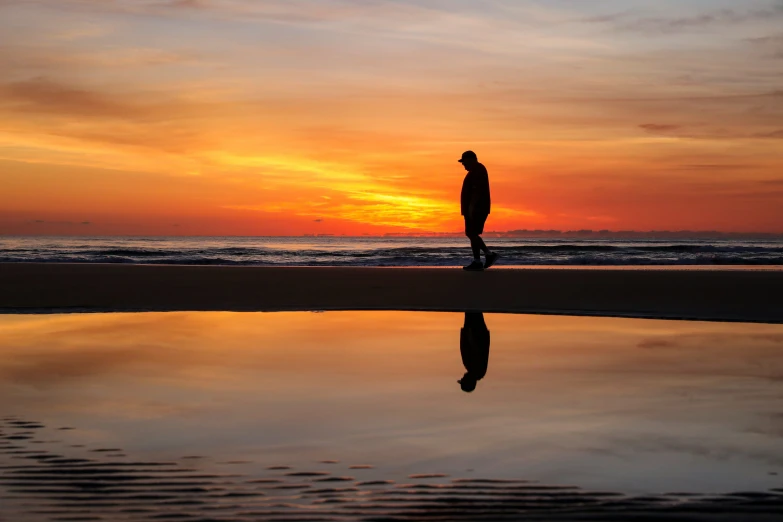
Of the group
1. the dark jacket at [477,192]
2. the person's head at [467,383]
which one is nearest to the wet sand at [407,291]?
the dark jacket at [477,192]

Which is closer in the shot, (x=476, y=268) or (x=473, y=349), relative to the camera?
(x=473, y=349)

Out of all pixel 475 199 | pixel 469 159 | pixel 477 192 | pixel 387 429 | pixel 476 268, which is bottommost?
pixel 387 429

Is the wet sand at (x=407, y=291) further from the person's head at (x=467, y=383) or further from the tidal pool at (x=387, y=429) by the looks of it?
the person's head at (x=467, y=383)

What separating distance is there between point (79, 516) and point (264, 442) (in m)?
0.92

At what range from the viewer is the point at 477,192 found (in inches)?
578

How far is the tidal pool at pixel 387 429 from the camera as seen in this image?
2.54 meters

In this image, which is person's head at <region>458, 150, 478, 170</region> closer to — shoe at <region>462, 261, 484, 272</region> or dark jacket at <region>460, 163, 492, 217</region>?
dark jacket at <region>460, 163, 492, 217</region>

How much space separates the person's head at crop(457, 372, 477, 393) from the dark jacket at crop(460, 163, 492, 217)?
33.3ft

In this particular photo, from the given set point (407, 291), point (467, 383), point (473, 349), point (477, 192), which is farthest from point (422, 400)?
point (477, 192)

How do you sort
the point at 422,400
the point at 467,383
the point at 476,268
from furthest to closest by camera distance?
the point at 476,268, the point at 467,383, the point at 422,400

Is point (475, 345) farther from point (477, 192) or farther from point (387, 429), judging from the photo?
point (477, 192)

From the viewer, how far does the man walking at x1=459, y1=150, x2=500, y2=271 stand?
14.6 metres

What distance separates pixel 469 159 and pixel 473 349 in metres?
9.12

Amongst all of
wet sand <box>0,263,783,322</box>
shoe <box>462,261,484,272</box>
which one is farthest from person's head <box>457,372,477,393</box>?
shoe <box>462,261,484,272</box>
